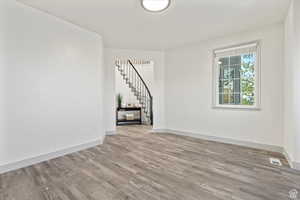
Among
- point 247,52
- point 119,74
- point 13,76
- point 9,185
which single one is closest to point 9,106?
point 13,76

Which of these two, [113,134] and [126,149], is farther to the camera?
[113,134]

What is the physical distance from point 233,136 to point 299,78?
1.85 meters

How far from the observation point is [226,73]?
12.7ft

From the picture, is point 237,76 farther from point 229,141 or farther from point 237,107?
point 229,141

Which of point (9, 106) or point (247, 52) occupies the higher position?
point (247, 52)

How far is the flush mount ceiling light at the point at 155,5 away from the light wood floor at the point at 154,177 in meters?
2.53

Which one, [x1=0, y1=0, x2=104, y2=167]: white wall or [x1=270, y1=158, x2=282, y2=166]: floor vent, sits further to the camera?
[x1=270, y1=158, x2=282, y2=166]: floor vent

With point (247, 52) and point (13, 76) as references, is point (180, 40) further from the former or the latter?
point (13, 76)

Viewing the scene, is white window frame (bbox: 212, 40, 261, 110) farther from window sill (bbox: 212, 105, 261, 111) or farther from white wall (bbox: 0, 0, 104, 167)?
white wall (bbox: 0, 0, 104, 167)

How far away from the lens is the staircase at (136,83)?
7173 millimetres

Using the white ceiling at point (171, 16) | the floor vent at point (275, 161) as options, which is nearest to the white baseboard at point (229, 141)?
the floor vent at point (275, 161)

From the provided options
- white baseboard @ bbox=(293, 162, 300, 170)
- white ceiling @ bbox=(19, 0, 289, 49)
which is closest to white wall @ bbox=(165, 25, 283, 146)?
white ceiling @ bbox=(19, 0, 289, 49)

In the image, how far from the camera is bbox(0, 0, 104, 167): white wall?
92.9 inches

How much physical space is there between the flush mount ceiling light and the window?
2.09 metres
